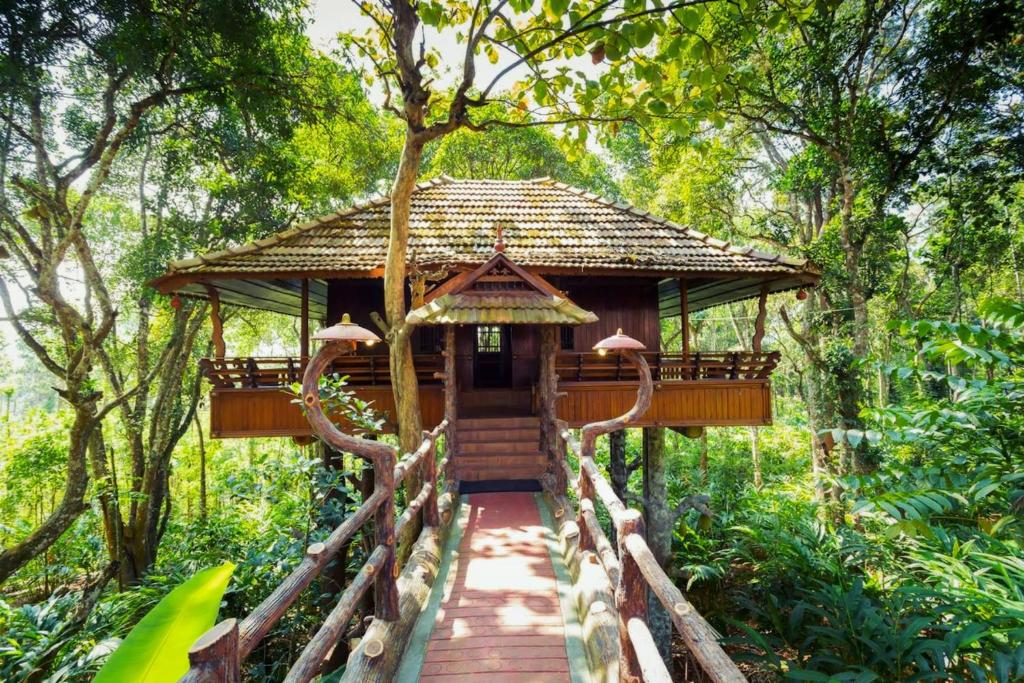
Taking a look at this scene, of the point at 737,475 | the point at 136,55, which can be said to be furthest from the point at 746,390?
the point at 136,55

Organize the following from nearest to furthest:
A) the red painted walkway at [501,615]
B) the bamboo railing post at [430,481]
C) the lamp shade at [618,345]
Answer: the red painted walkway at [501,615], the lamp shade at [618,345], the bamboo railing post at [430,481]

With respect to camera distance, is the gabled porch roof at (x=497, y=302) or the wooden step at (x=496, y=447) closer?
the gabled porch roof at (x=497, y=302)

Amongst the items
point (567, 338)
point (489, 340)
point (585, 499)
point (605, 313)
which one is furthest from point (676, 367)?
point (489, 340)

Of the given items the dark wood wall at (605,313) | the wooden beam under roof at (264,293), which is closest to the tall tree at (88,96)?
the wooden beam under roof at (264,293)

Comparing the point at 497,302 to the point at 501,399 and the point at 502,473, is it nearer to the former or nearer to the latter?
the point at 502,473

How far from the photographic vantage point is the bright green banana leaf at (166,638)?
4.09 feet

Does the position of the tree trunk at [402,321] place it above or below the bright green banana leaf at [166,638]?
above

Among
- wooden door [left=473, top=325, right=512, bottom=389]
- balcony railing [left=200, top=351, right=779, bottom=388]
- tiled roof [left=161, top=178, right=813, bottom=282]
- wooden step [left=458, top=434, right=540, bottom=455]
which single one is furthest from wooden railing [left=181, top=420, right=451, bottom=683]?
wooden door [left=473, top=325, right=512, bottom=389]

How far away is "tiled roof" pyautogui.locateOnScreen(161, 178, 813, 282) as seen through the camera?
736 centimetres

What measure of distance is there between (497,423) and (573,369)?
1.62 metres

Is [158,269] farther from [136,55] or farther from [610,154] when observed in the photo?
[610,154]

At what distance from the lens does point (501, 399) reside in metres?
10.2

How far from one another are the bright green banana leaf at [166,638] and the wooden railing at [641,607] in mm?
1555

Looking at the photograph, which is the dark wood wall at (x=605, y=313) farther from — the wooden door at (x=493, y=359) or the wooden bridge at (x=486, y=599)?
the wooden bridge at (x=486, y=599)
